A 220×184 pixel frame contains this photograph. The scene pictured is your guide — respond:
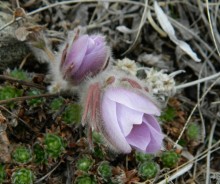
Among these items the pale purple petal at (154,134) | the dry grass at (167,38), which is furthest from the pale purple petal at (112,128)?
the dry grass at (167,38)

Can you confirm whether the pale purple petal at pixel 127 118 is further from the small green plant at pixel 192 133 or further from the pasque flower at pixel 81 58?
the small green plant at pixel 192 133

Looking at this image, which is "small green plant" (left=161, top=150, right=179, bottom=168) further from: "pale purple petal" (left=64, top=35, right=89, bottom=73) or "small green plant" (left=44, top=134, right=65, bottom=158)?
"pale purple petal" (left=64, top=35, right=89, bottom=73)

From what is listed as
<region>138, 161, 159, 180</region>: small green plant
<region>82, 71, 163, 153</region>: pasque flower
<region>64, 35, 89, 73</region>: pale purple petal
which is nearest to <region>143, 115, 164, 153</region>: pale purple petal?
<region>82, 71, 163, 153</region>: pasque flower

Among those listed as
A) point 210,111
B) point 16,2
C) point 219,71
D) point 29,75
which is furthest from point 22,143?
point 219,71

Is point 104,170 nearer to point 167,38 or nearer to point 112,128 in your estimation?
point 112,128

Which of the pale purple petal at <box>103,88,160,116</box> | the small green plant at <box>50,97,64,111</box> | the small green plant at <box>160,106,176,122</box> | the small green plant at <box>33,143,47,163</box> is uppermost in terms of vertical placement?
the pale purple petal at <box>103,88,160,116</box>

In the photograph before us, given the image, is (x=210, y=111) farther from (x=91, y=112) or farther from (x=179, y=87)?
(x=91, y=112)
